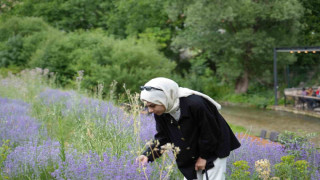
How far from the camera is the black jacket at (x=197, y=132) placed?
9.98 ft

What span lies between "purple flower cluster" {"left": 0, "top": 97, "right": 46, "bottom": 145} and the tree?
39.7ft

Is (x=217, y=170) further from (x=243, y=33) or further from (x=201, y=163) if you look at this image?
(x=243, y=33)

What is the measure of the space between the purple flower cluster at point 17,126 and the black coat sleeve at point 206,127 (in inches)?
128

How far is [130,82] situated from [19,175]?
9.99m

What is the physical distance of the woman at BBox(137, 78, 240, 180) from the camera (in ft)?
9.81

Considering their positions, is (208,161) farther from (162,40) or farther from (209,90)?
(162,40)

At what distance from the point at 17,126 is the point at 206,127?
173 inches

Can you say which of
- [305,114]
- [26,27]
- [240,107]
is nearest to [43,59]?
[26,27]

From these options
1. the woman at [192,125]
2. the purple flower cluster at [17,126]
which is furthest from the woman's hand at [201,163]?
the purple flower cluster at [17,126]

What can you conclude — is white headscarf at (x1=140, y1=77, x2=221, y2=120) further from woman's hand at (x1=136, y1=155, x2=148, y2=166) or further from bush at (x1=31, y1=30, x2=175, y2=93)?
bush at (x1=31, y1=30, x2=175, y2=93)

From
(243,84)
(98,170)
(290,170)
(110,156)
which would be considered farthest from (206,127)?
(243,84)

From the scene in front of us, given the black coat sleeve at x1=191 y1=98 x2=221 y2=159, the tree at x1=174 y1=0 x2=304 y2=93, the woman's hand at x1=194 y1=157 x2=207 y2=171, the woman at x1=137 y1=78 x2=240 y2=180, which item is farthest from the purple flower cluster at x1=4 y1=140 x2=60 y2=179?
the tree at x1=174 y1=0 x2=304 y2=93

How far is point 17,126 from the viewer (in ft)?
21.5

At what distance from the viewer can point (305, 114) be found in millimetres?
15312
